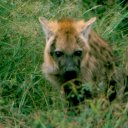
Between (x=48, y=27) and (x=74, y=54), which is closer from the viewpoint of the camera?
(x=74, y=54)

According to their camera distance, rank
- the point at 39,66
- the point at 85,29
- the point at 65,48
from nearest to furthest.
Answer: the point at 65,48 → the point at 85,29 → the point at 39,66

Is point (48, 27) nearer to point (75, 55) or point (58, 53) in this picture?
point (58, 53)

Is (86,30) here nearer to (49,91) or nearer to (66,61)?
(66,61)

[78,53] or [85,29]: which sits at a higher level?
[85,29]

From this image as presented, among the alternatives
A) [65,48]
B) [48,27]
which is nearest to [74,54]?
[65,48]

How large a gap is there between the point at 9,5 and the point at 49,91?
5.55 feet

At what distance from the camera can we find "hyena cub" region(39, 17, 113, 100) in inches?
257

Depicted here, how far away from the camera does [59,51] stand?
258 inches

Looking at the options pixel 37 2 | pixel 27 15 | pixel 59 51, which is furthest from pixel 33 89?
pixel 37 2

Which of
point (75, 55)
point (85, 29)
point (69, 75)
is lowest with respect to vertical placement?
point (69, 75)

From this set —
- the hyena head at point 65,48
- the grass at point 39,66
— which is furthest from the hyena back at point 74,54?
the grass at point 39,66

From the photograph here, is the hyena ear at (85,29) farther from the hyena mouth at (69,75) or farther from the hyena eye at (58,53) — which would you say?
the hyena mouth at (69,75)

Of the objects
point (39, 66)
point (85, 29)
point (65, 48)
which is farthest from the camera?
point (39, 66)

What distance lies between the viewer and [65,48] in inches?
257
